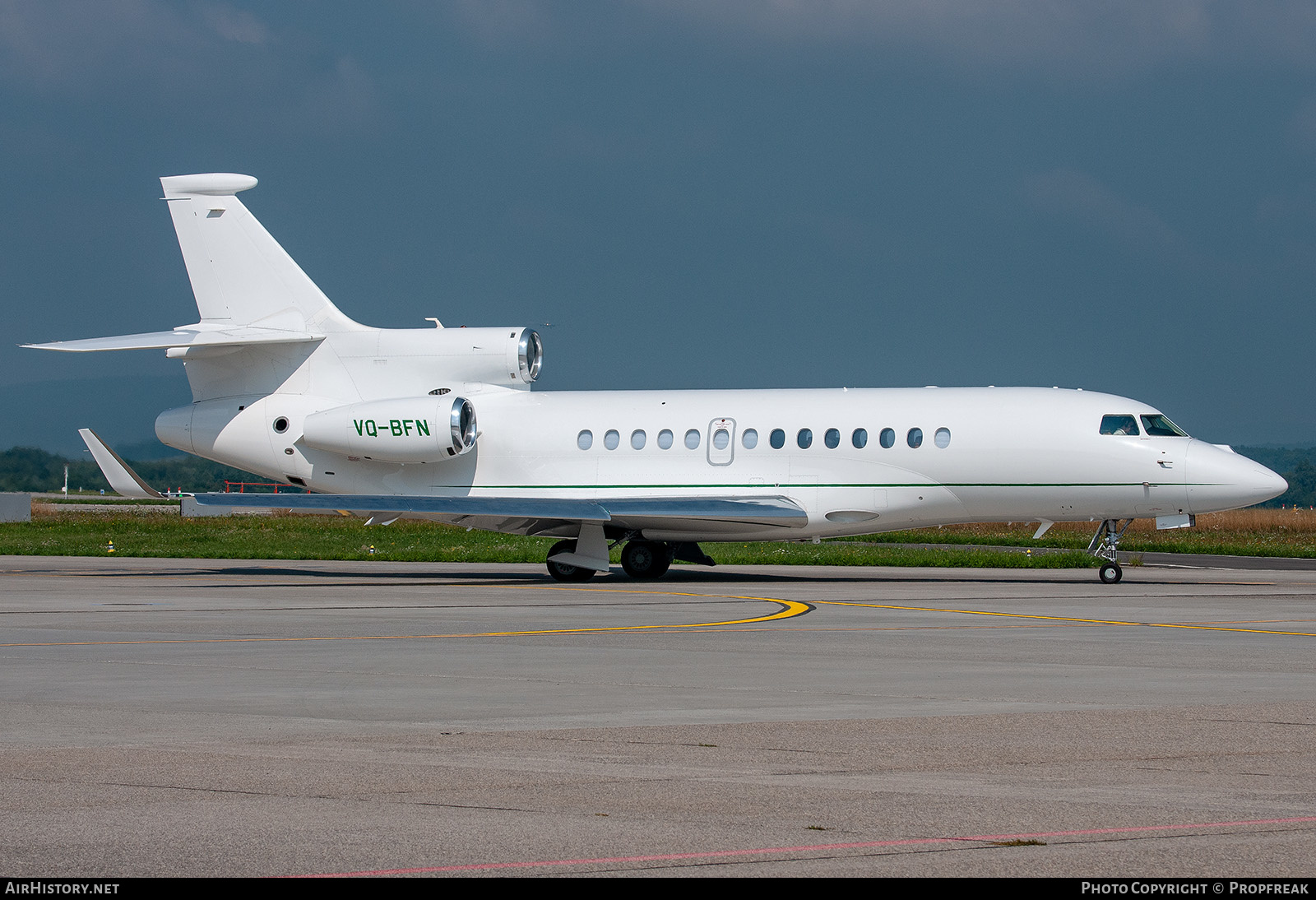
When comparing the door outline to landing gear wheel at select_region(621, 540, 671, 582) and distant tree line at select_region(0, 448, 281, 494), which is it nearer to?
landing gear wheel at select_region(621, 540, 671, 582)

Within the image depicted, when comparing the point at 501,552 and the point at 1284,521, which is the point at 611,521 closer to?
the point at 501,552

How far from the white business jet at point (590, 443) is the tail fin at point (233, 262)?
0.04m

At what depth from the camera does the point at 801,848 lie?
6012 mm

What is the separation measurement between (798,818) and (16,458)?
5422 centimetres

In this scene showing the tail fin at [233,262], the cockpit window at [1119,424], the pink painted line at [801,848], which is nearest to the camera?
the pink painted line at [801,848]

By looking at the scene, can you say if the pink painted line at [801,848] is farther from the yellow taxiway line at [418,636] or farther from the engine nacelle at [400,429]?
the engine nacelle at [400,429]

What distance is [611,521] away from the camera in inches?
1006

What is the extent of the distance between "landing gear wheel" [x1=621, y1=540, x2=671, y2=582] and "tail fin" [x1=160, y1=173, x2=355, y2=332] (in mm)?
7694

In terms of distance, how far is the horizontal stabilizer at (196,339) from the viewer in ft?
85.4

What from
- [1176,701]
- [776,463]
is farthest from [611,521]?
[1176,701]

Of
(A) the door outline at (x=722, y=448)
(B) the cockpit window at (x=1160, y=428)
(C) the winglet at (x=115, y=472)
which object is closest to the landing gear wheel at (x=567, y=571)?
(A) the door outline at (x=722, y=448)

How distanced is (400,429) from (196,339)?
14.9 ft

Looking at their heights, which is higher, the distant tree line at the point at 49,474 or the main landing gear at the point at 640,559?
the distant tree line at the point at 49,474

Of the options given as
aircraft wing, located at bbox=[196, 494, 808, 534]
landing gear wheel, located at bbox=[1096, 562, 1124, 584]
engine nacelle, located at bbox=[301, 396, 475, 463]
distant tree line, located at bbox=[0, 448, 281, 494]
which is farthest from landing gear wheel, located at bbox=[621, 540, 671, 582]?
distant tree line, located at bbox=[0, 448, 281, 494]
